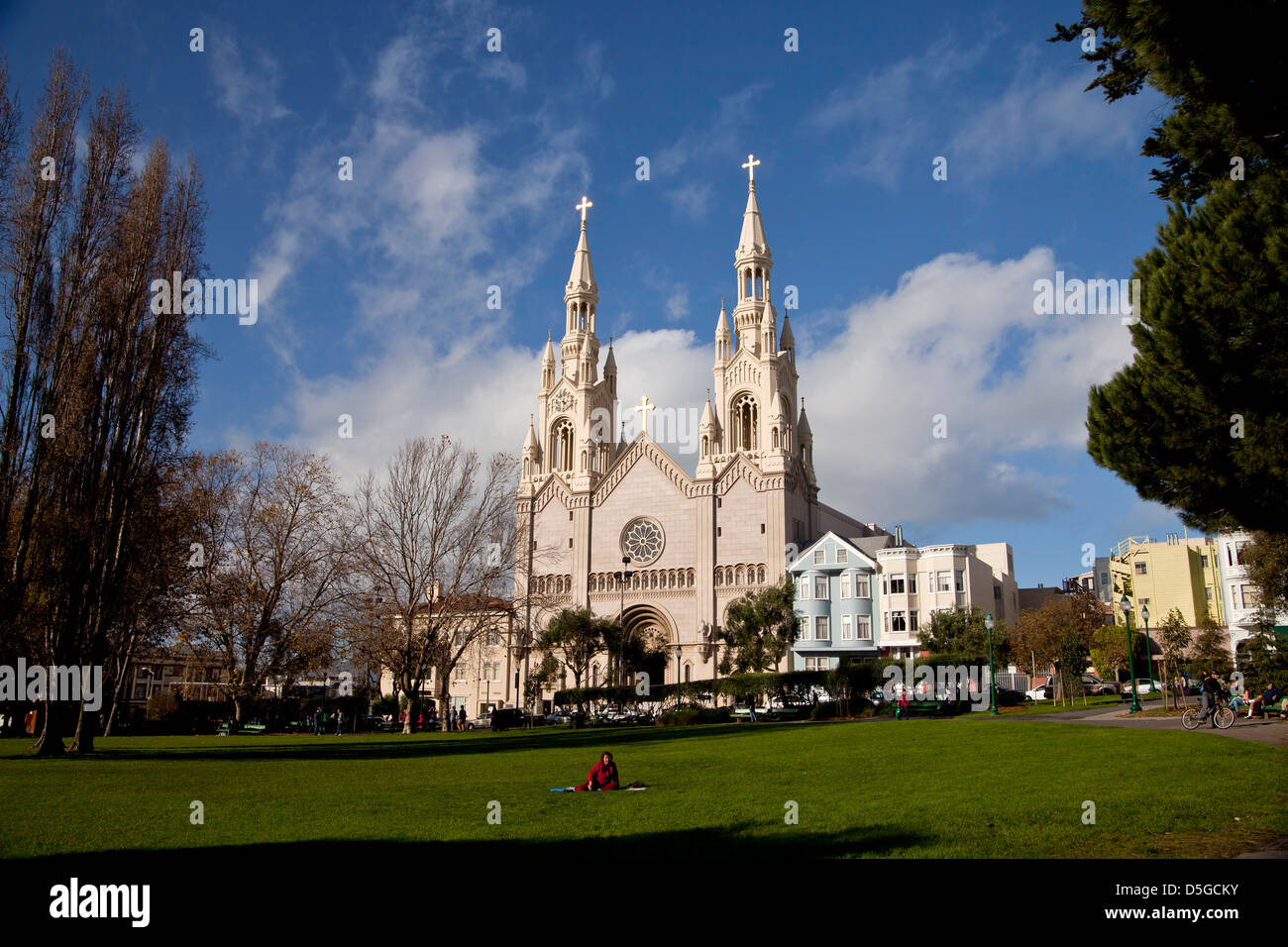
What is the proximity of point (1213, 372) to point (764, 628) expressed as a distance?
4133 centimetres

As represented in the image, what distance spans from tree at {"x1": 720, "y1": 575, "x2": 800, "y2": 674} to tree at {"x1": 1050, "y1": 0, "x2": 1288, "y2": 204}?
1589 inches

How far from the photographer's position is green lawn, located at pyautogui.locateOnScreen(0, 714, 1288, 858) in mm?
9711

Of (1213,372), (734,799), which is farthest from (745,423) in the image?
(734,799)

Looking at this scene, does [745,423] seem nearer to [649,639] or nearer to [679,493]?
[679,493]

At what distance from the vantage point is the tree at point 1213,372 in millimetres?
12562

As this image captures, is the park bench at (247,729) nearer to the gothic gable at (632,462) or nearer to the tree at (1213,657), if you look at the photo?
the gothic gable at (632,462)

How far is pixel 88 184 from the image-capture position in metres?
27.0

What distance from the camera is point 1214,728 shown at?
78.3 feet

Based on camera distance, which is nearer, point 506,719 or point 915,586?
point 506,719

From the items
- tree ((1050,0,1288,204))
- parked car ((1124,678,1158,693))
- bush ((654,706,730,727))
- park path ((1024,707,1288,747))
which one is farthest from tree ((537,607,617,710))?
tree ((1050,0,1288,204))

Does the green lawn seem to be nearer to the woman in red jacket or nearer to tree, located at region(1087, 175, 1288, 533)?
the woman in red jacket

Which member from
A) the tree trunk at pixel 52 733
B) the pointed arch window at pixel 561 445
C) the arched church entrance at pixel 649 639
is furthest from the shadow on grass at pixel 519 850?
the pointed arch window at pixel 561 445

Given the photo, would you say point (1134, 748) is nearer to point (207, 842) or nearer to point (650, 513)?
point (207, 842)
